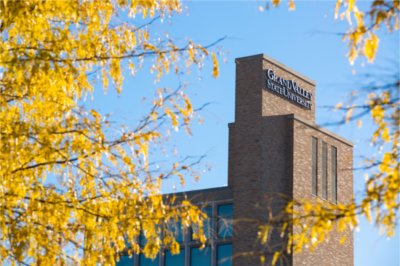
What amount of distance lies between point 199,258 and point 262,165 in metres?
5.11

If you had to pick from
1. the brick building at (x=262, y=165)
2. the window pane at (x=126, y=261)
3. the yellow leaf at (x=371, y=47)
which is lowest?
the window pane at (x=126, y=261)

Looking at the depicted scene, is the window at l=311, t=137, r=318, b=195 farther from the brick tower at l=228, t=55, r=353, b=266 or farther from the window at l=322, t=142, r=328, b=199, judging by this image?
the window at l=322, t=142, r=328, b=199

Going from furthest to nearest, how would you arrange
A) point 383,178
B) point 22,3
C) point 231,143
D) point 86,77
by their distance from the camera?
point 231,143, point 86,77, point 22,3, point 383,178

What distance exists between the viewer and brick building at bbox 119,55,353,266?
140 feet

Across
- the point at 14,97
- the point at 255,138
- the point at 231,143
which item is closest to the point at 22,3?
the point at 14,97

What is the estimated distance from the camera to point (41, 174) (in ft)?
37.1

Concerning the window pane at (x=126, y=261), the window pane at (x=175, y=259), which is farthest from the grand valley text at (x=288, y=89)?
the window pane at (x=126, y=261)

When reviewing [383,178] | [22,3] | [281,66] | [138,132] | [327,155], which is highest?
[281,66]

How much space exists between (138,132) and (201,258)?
107ft

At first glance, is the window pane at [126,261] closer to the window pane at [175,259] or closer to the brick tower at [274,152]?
the window pane at [175,259]

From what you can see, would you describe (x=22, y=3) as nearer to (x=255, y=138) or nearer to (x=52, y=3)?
(x=52, y=3)

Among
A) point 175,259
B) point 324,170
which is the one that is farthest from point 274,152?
point 175,259

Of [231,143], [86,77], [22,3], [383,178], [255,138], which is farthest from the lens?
[231,143]

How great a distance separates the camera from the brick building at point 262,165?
42.6 meters
